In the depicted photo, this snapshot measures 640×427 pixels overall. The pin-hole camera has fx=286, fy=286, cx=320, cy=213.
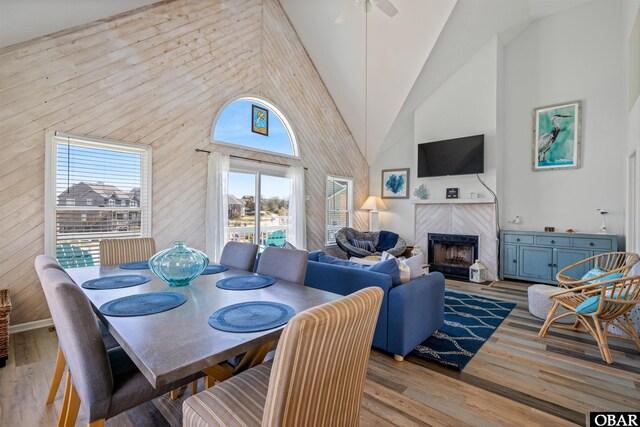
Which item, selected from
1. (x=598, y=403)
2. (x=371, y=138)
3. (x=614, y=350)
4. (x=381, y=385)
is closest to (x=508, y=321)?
(x=614, y=350)

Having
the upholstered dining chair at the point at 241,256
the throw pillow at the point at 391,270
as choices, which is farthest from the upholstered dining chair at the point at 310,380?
the throw pillow at the point at 391,270

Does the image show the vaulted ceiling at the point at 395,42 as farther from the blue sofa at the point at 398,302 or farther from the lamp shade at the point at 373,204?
the blue sofa at the point at 398,302

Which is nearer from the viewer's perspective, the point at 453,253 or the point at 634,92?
the point at 634,92

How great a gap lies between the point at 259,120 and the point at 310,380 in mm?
4633

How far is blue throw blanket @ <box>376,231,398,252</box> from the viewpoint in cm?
610

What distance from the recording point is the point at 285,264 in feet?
7.00

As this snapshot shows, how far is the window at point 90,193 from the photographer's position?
3037 mm

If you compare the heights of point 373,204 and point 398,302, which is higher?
point 373,204

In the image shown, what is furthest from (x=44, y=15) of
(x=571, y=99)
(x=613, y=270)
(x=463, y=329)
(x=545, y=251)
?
(x=571, y=99)

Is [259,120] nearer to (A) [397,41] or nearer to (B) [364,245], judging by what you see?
(A) [397,41]

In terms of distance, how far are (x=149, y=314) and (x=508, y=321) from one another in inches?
145

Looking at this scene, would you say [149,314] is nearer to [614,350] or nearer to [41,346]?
[41,346]

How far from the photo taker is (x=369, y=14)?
4680mm

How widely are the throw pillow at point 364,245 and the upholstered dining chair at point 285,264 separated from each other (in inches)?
147
